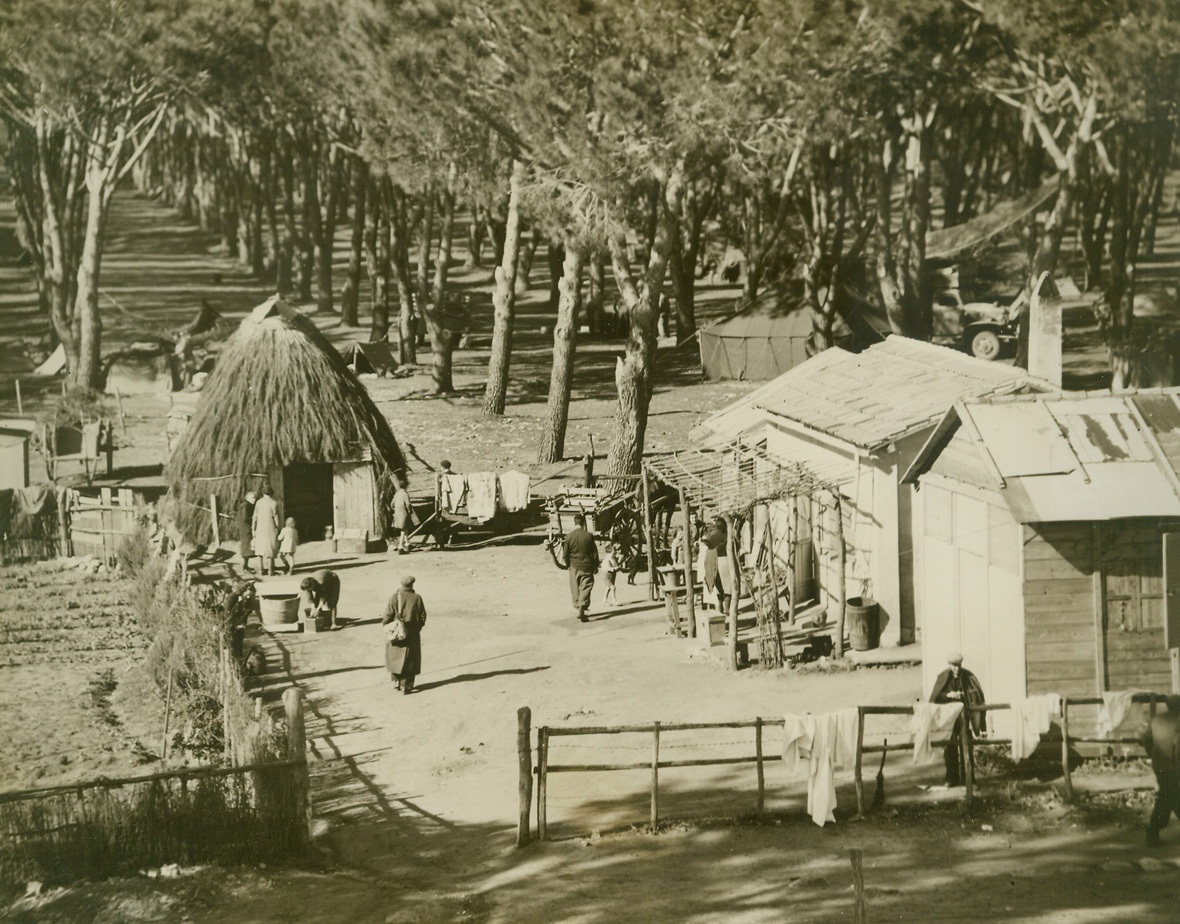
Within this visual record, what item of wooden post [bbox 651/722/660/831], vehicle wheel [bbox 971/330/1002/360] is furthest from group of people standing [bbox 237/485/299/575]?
vehicle wheel [bbox 971/330/1002/360]

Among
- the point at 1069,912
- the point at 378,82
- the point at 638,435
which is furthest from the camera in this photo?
the point at 378,82

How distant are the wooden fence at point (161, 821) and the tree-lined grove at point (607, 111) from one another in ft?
39.0

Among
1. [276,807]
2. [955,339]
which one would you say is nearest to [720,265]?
[955,339]

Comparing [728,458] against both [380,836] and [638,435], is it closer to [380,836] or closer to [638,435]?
[638,435]

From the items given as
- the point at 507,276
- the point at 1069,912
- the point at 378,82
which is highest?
the point at 378,82

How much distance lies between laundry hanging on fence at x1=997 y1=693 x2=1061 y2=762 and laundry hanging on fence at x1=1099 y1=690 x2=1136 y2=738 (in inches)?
17.7

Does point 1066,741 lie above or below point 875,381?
below

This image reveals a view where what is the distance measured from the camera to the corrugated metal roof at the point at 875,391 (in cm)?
1368

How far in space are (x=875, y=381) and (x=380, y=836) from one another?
7.92 metres

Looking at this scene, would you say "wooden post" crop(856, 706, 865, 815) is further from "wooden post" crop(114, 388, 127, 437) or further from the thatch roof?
the thatch roof

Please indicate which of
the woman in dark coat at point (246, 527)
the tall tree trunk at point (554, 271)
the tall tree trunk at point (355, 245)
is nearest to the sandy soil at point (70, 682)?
the woman in dark coat at point (246, 527)

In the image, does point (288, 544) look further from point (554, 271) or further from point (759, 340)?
point (554, 271)

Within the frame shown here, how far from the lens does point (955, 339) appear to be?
A: 32438 mm

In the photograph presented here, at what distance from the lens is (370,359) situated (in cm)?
2972
